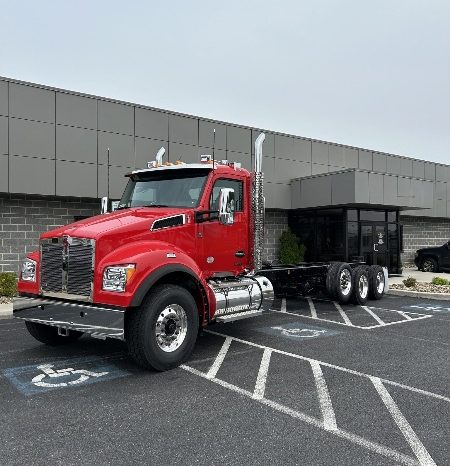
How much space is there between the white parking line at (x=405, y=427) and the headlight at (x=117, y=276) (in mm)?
3411

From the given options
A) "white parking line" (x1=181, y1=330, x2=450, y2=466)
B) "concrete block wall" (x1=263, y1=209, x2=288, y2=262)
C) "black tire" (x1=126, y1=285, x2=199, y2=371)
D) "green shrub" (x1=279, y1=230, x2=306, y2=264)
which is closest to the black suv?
"green shrub" (x1=279, y1=230, x2=306, y2=264)

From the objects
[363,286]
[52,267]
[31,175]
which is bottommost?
[363,286]

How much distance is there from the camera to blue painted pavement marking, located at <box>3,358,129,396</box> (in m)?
5.57

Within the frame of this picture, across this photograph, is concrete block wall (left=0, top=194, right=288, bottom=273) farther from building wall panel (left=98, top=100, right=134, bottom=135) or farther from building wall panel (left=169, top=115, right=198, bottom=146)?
building wall panel (left=169, top=115, right=198, bottom=146)

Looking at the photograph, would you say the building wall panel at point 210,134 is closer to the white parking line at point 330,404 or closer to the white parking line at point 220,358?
the white parking line at point 220,358

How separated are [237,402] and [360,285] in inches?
333

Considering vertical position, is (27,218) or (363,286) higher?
(27,218)

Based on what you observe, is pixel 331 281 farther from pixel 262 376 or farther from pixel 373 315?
pixel 262 376

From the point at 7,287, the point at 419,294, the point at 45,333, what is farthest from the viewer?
the point at 419,294

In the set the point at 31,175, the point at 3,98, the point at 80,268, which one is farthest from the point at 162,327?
the point at 3,98

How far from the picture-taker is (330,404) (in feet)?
16.3

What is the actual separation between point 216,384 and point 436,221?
2876cm

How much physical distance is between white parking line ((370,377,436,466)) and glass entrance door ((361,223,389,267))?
16.1 metres

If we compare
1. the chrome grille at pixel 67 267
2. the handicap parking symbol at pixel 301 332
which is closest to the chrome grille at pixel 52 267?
the chrome grille at pixel 67 267
